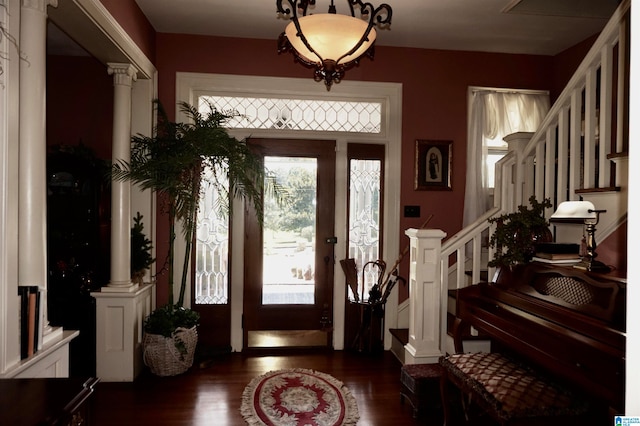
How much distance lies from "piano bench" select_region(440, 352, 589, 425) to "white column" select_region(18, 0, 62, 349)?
2.27m

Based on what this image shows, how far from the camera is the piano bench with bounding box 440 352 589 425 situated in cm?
216

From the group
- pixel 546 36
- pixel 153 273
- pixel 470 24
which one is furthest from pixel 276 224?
pixel 546 36

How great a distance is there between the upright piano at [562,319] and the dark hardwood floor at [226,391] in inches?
31.2

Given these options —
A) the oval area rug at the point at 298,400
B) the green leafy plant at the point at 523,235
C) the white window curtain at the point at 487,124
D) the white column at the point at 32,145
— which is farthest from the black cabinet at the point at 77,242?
the white window curtain at the point at 487,124

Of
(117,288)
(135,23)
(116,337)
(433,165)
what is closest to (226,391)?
(116,337)

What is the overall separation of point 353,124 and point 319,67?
2077 millimetres

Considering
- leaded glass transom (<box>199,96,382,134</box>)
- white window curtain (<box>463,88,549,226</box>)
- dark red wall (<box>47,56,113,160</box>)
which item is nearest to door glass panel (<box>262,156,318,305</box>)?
leaded glass transom (<box>199,96,382,134</box>)

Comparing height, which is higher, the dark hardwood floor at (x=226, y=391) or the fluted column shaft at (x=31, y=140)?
the fluted column shaft at (x=31, y=140)

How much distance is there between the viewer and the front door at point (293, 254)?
14.8 feet

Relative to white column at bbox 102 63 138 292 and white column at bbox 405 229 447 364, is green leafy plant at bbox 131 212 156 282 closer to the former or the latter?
white column at bbox 102 63 138 292

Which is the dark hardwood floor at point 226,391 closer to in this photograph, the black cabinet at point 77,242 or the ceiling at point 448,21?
the black cabinet at point 77,242

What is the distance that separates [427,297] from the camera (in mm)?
3570

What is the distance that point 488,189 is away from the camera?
4664 millimetres

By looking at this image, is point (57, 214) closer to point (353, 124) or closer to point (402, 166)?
point (353, 124)
